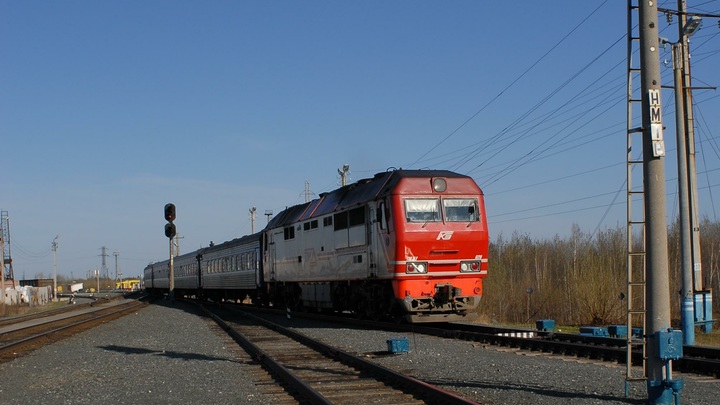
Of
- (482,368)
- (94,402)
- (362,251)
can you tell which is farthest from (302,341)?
(94,402)

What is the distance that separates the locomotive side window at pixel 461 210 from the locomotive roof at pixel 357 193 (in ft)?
2.42

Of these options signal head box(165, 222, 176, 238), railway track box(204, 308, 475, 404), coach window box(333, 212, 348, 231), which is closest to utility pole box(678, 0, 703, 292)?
coach window box(333, 212, 348, 231)

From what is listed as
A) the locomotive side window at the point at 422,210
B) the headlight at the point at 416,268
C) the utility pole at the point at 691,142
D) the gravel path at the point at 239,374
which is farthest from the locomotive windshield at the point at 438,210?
the utility pole at the point at 691,142

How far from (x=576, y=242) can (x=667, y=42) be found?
75.9 feet

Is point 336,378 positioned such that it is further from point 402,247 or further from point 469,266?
point 469,266

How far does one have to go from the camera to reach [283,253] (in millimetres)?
28266

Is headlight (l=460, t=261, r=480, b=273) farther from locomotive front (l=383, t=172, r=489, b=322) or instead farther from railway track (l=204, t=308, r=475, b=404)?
railway track (l=204, t=308, r=475, b=404)

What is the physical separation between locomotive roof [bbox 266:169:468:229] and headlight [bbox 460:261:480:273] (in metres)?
2.23

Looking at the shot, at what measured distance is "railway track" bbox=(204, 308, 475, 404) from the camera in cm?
875

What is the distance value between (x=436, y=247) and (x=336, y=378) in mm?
7967

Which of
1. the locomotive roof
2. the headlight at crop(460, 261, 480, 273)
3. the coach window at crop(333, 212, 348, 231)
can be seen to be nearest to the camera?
the headlight at crop(460, 261, 480, 273)

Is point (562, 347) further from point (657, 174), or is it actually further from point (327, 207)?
point (327, 207)

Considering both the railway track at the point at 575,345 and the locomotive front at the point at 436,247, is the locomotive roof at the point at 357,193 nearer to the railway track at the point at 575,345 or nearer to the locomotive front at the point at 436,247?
the locomotive front at the point at 436,247

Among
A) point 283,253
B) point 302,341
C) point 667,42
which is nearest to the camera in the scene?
point 302,341
